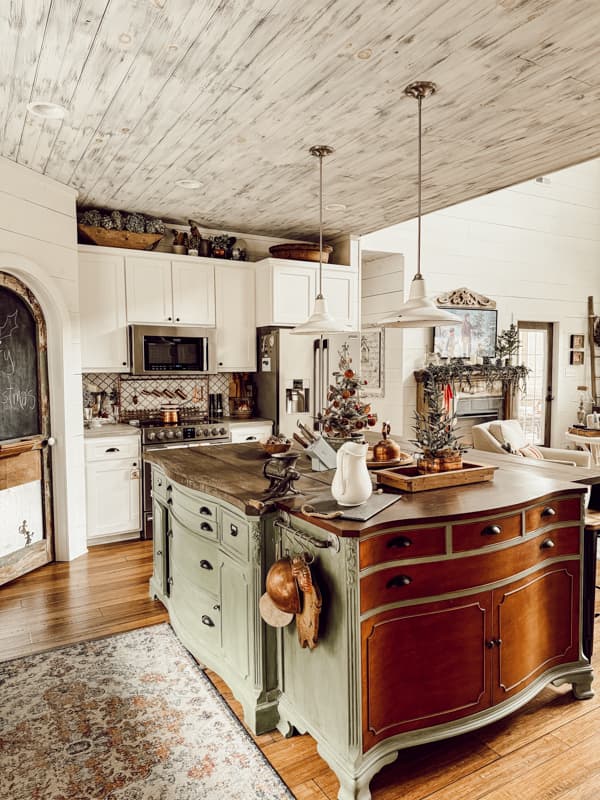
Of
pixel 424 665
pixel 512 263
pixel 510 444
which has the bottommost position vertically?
pixel 424 665

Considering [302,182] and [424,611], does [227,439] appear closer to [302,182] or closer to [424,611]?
[302,182]

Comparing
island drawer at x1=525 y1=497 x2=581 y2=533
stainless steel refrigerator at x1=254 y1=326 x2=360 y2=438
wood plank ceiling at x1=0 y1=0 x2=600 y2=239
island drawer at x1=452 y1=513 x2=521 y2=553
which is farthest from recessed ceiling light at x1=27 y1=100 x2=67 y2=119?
island drawer at x1=525 y1=497 x2=581 y2=533

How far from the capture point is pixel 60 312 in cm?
424

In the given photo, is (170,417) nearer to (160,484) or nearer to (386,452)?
(160,484)

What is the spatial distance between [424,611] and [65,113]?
3.07 meters

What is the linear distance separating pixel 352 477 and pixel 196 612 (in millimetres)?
1267

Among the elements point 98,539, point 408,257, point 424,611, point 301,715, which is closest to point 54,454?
point 98,539

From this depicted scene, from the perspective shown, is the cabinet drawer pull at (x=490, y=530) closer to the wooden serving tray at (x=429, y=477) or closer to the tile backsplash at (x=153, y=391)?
the wooden serving tray at (x=429, y=477)

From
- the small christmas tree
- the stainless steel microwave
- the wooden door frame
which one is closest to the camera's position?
the small christmas tree

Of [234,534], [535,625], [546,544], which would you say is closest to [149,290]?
[234,534]

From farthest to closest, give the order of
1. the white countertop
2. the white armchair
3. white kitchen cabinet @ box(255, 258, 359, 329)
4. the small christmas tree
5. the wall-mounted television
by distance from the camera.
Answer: the wall-mounted television < white kitchen cabinet @ box(255, 258, 359, 329) < the white armchair < the white countertop < the small christmas tree

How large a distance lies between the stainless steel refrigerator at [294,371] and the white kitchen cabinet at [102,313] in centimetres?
135

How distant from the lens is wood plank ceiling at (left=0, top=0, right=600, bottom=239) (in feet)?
7.18

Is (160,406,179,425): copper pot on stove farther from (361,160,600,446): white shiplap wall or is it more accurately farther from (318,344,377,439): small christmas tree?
(361,160,600,446): white shiplap wall
